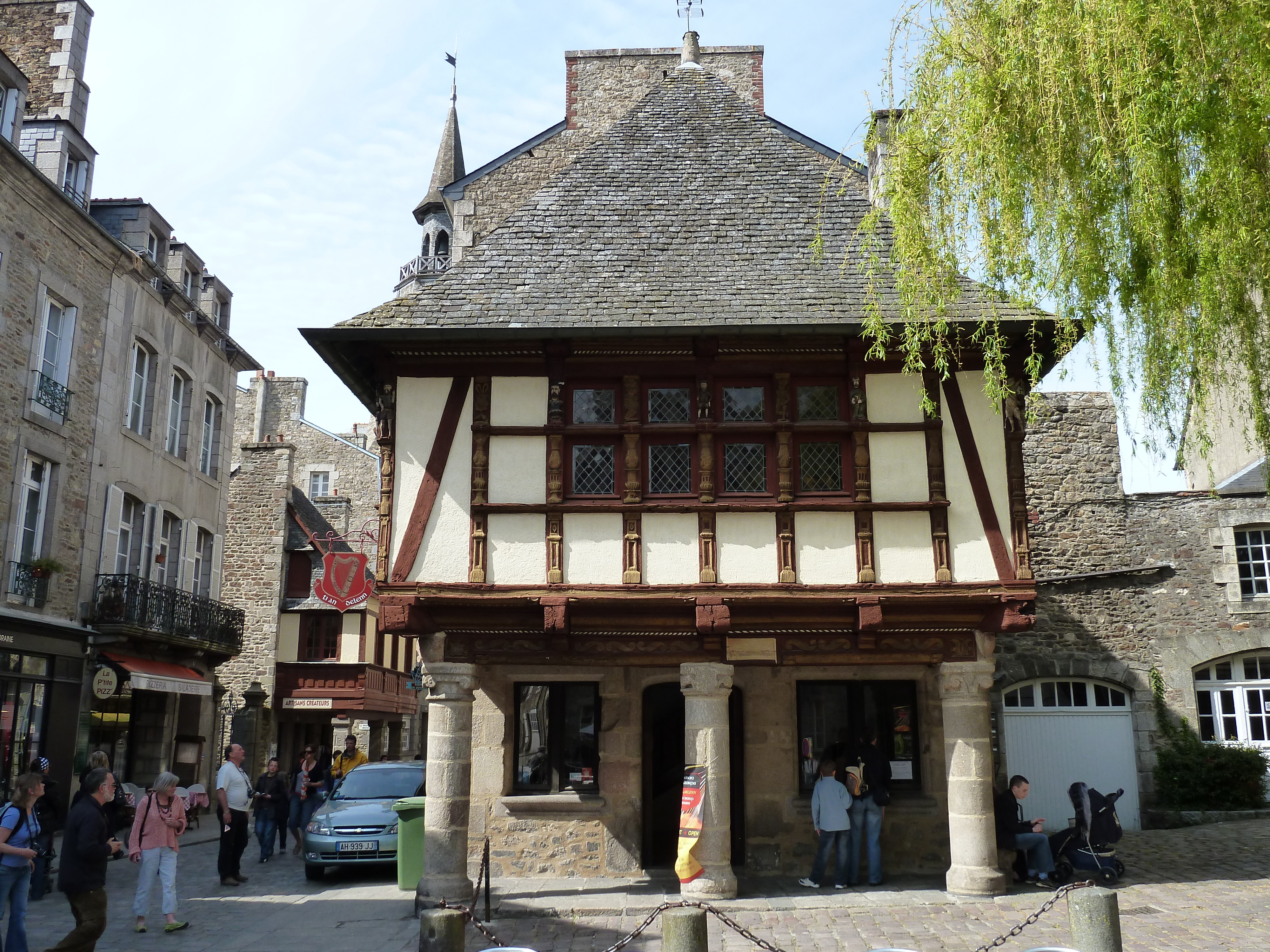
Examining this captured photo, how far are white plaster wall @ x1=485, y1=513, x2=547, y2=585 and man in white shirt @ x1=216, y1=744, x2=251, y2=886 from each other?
3.41m

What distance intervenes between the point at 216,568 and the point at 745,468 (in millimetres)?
14032

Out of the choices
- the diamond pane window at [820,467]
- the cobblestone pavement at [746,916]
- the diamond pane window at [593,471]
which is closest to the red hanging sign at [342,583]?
the cobblestone pavement at [746,916]

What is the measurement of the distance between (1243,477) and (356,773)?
574 inches

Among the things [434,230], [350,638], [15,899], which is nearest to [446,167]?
[434,230]

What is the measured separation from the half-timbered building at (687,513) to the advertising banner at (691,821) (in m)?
0.11

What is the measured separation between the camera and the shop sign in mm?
15406

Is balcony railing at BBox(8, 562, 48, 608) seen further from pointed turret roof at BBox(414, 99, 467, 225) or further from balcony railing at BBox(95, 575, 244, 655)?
pointed turret roof at BBox(414, 99, 467, 225)

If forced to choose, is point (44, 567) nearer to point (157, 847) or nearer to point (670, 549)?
point (157, 847)

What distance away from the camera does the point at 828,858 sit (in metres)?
10.5

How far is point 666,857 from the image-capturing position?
38.8 ft

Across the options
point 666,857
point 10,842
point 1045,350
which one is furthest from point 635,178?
point 10,842

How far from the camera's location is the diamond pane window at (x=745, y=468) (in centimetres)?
1020

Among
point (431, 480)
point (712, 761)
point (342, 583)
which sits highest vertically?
point (431, 480)

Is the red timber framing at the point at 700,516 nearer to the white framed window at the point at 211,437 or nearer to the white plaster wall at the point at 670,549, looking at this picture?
the white plaster wall at the point at 670,549
